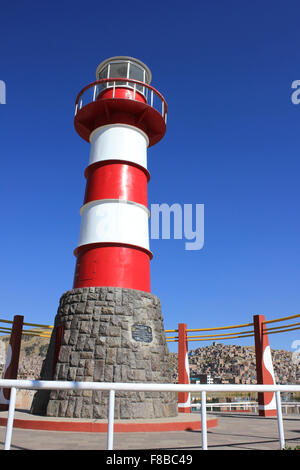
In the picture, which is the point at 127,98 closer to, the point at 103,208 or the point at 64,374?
the point at 103,208

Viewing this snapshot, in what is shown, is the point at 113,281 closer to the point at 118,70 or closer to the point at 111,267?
the point at 111,267

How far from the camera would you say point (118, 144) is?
10508mm

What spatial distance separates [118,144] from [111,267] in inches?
148

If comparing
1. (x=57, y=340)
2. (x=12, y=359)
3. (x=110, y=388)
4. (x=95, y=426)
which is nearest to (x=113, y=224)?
(x=57, y=340)

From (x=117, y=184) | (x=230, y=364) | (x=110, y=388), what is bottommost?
(x=110, y=388)

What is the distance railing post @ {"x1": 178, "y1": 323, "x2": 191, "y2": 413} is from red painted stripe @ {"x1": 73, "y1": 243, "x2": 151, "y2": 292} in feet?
11.7

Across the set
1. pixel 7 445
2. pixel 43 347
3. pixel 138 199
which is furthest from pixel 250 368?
pixel 7 445

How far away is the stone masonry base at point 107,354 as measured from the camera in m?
7.67

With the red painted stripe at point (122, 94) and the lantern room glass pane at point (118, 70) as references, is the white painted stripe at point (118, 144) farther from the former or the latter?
the lantern room glass pane at point (118, 70)

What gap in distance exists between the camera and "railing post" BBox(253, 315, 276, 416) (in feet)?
35.5

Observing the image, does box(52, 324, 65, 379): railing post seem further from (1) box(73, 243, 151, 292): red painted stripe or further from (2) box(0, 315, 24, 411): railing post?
(2) box(0, 315, 24, 411): railing post

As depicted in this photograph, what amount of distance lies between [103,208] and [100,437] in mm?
5824

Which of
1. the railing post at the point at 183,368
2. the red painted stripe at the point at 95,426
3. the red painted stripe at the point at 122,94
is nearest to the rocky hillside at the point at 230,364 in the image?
the railing post at the point at 183,368

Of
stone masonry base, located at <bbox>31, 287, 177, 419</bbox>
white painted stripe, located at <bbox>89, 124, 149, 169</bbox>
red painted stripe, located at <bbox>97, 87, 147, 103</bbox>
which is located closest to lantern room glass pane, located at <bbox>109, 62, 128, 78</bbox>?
red painted stripe, located at <bbox>97, 87, 147, 103</bbox>
